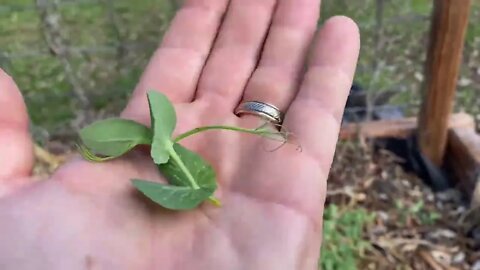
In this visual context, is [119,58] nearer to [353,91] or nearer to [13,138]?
[353,91]

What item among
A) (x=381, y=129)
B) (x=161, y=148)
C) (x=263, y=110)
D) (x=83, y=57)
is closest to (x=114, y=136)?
(x=161, y=148)

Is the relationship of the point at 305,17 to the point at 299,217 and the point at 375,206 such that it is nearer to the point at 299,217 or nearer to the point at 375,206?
the point at 299,217

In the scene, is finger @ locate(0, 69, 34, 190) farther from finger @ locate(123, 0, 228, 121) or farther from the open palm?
finger @ locate(123, 0, 228, 121)

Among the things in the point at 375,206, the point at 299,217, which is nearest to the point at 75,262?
the point at 299,217

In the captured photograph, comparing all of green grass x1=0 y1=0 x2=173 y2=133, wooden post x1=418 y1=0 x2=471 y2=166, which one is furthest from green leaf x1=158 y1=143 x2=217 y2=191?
green grass x1=0 y1=0 x2=173 y2=133

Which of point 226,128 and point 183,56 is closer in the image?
point 226,128

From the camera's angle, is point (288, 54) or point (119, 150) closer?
point (119, 150)
